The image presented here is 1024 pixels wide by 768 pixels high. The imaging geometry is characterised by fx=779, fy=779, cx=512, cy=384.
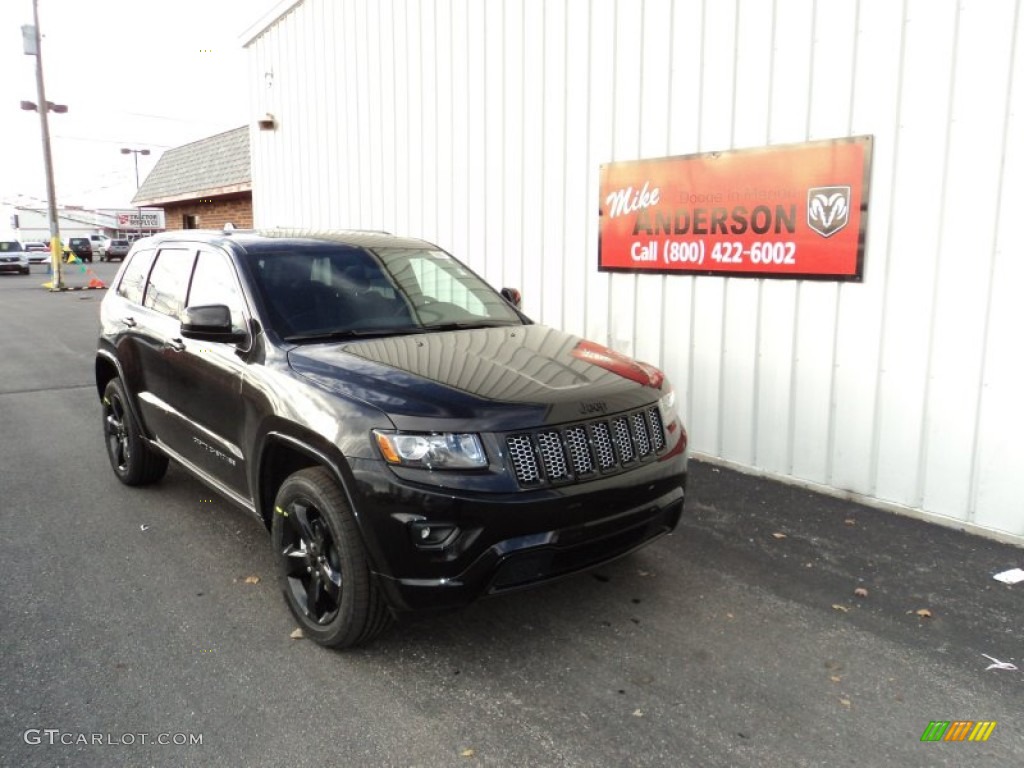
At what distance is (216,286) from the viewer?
4254mm

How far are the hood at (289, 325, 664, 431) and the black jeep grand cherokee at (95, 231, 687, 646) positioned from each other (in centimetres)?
1

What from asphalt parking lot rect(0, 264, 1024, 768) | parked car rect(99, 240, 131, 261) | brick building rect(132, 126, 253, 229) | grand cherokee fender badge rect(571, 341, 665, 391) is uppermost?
brick building rect(132, 126, 253, 229)

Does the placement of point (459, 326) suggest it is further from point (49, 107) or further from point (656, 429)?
point (49, 107)

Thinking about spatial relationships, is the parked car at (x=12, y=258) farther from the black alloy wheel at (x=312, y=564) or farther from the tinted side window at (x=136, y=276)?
the black alloy wheel at (x=312, y=564)

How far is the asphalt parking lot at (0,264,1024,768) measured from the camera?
2.74 m

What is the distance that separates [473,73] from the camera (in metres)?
7.96

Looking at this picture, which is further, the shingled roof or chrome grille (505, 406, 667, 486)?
the shingled roof

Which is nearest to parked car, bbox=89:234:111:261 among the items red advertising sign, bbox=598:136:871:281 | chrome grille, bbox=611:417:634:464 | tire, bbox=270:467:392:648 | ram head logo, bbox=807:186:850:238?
red advertising sign, bbox=598:136:871:281

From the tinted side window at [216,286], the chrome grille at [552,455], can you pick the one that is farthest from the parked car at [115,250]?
the chrome grille at [552,455]

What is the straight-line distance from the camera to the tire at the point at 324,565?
3.11 m

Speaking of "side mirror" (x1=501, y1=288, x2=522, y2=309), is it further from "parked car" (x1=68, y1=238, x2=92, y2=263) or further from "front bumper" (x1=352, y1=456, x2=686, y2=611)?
"parked car" (x1=68, y1=238, x2=92, y2=263)

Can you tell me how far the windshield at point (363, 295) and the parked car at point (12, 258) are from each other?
139 ft

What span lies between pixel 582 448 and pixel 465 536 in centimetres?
60

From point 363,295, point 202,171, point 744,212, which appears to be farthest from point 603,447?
point 202,171
